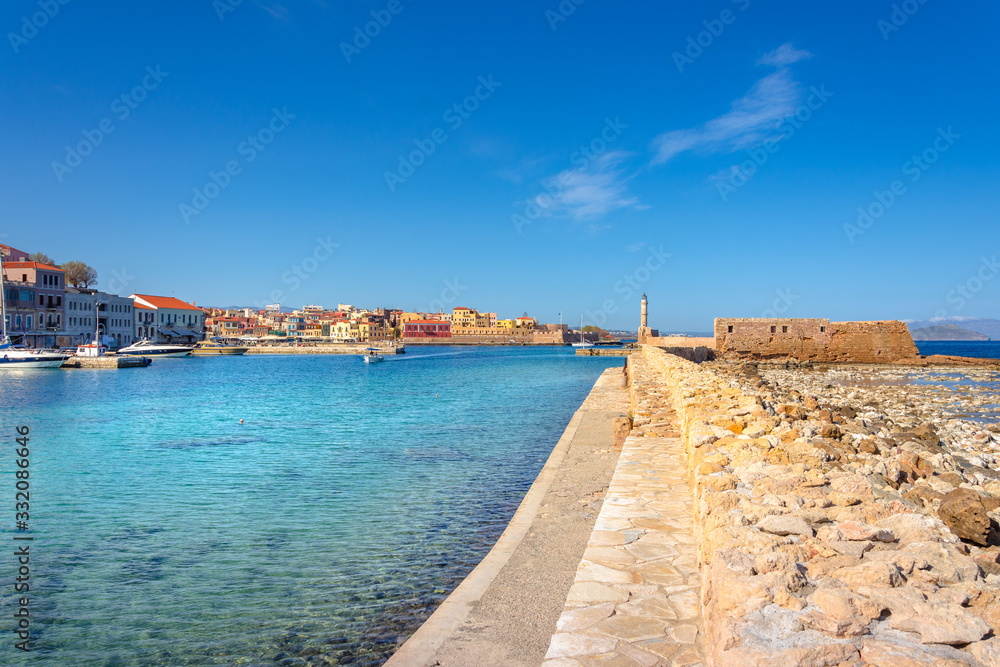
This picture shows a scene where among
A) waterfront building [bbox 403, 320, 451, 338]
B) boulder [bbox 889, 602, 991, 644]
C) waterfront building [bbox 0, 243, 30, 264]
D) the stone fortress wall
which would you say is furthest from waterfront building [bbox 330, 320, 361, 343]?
boulder [bbox 889, 602, 991, 644]

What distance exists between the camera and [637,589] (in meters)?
3.71

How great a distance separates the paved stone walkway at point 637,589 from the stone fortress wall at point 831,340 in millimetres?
36105

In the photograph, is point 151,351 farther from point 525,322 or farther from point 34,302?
point 525,322

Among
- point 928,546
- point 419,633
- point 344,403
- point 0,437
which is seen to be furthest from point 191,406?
point 928,546

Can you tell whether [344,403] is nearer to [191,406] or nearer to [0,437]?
[191,406]

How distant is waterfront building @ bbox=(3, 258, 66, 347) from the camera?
175 ft

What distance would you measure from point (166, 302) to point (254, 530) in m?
95.9

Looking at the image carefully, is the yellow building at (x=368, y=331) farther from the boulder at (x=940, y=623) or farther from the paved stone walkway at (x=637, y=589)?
the boulder at (x=940, y=623)

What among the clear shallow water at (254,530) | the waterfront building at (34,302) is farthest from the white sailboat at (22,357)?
the clear shallow water at (254,530)

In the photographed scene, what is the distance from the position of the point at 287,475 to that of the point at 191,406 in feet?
48.4

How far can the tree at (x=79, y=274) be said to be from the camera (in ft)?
255

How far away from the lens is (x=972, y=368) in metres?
35.2

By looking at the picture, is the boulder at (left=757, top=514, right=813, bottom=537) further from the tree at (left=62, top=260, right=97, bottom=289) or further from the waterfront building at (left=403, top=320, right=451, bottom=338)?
Result: the waterfront building at (left=403, top=320, right=451, bottom=338)

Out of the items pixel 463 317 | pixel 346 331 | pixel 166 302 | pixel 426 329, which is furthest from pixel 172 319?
pixel 463 317
